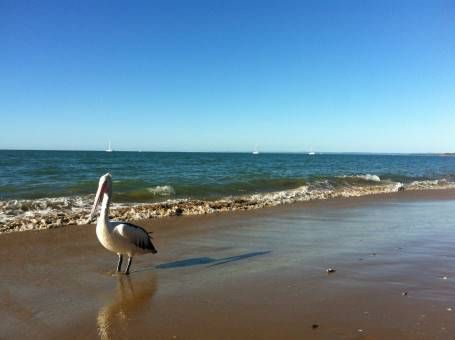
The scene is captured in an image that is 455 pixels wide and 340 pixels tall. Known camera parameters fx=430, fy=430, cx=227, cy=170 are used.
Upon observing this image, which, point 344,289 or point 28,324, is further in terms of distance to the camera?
point 344,289

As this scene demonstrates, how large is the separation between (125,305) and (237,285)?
1.44m

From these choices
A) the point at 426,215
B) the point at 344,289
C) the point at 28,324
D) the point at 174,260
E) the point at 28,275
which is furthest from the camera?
the point at 426,215

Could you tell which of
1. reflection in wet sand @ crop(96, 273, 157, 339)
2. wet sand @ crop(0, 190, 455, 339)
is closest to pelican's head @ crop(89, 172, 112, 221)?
wet sand @ crop(0, 190, 455, 339)

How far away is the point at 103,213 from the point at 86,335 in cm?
250

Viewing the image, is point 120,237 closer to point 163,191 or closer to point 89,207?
point 89,207

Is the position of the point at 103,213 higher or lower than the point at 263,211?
higher

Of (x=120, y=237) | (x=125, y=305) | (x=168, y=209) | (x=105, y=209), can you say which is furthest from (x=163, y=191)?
(x=125, y=305)

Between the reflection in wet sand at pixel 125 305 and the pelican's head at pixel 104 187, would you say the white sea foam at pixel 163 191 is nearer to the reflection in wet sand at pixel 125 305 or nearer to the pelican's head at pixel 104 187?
the pelican's head at pixel 104 187

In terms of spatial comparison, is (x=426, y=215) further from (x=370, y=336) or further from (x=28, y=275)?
(x=28, y=275)

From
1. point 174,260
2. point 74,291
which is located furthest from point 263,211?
point 74,291

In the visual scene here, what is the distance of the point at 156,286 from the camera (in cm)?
555

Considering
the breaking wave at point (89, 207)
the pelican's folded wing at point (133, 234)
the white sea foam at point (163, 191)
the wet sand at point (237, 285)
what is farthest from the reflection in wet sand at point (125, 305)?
the white sea foam at point (163, 191)

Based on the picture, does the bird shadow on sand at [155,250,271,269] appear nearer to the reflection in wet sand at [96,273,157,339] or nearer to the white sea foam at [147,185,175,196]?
the reflection in wet sand at [96,273,157,339]

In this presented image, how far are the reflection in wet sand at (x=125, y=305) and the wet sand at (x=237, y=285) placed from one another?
0.01 meters
